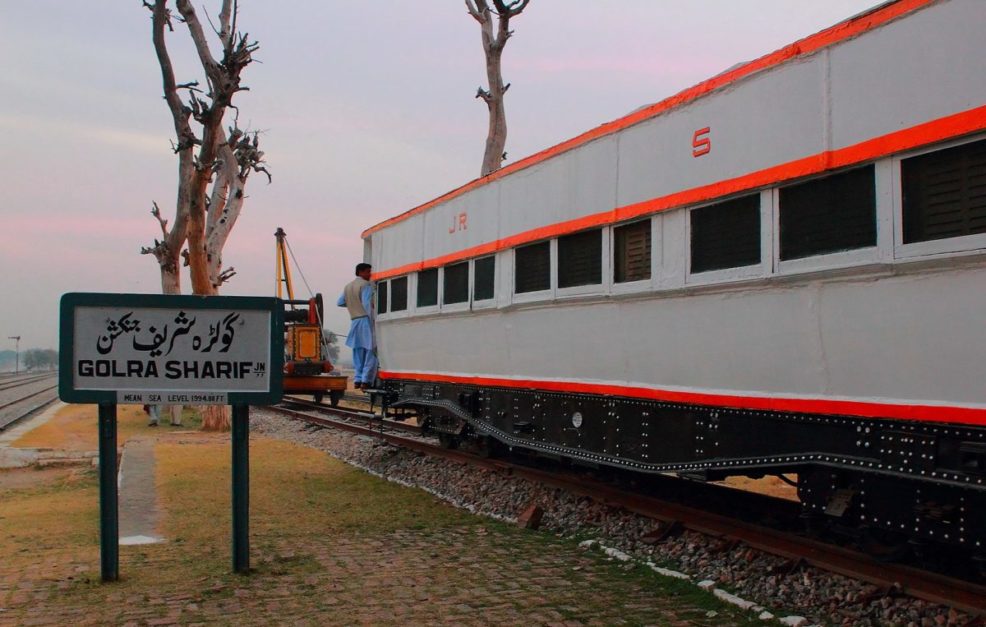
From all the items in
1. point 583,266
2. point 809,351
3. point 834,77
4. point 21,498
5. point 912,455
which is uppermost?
point 834,77

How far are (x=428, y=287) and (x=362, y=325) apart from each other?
212 centimetres

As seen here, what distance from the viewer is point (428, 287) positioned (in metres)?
10.3

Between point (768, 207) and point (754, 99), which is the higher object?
point (754, 99)

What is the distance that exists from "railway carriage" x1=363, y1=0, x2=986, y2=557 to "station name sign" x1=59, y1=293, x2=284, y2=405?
2.44 meters

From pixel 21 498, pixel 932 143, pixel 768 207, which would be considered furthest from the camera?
pixel 21 498

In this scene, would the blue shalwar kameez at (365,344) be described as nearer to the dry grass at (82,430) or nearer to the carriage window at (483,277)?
the carriage window at (483,277)

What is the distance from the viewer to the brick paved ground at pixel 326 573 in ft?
15.7

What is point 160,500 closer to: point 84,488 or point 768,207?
point 84,488

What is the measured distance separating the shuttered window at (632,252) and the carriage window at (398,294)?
4.67 meters

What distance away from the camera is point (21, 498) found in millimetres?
8977

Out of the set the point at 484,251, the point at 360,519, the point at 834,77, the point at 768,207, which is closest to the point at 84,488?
the point at 360,519

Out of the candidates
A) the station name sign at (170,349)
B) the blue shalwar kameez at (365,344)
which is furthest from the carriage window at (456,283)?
the station name sign at (170,349)

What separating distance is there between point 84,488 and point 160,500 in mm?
1696

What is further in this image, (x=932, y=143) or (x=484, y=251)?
(x=484, y=251)
